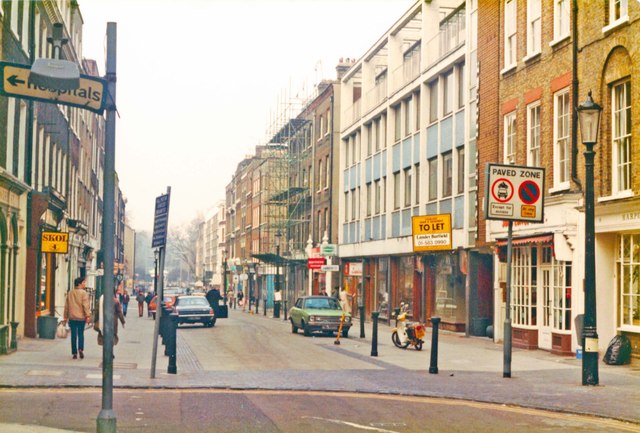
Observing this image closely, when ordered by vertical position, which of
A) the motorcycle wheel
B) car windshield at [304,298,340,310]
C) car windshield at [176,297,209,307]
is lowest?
the motorcycle wheel

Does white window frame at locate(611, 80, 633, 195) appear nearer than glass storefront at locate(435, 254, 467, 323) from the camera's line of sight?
Yes

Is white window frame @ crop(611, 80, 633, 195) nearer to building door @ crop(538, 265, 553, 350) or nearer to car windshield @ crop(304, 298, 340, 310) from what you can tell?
building door @ crop(538, 265, 553, 350)

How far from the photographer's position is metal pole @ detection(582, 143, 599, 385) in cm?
1595

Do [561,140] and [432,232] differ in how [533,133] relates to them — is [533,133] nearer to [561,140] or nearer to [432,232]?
[561,140]

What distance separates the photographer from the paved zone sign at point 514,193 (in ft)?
57.7

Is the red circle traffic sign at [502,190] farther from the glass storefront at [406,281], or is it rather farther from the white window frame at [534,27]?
the glass storefront at [406,281]

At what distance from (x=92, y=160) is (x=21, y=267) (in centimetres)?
3217

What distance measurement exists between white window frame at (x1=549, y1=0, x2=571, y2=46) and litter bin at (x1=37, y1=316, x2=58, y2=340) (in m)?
16.5

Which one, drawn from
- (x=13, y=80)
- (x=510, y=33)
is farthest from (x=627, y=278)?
(x=13, y=80)

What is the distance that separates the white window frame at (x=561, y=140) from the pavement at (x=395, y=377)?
15.3 feet

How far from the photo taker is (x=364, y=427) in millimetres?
11320

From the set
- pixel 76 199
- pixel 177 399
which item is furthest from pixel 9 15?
pixel 76 199

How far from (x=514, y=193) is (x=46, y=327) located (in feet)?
52.0

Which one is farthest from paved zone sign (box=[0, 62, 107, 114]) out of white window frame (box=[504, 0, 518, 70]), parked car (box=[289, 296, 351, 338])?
parked car (box=[289, 296, 351, 338])
